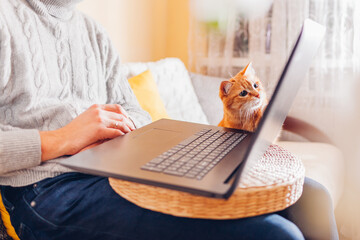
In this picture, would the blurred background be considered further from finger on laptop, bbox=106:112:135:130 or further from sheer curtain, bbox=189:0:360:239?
finger on laptop, bbox=106:112:135:130

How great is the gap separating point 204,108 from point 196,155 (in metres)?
1.32

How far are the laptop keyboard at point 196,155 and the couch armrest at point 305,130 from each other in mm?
1123

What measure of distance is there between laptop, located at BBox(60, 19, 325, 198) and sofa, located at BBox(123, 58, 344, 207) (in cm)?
90

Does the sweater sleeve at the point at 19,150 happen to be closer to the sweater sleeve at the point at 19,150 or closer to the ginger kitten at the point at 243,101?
the sweater sleeve at the point at 19,150

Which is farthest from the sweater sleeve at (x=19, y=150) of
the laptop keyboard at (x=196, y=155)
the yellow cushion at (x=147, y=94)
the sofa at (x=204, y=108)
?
the sofa at (x=204, y=108)

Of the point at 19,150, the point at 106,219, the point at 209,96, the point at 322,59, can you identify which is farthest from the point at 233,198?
the point at 322,59

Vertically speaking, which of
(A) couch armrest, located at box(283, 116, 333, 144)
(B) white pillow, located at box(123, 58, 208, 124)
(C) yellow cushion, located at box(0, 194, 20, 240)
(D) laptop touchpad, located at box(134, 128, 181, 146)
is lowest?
(A) couch armrest, located at box(283, 116, 333, 144)

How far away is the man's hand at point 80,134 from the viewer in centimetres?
77

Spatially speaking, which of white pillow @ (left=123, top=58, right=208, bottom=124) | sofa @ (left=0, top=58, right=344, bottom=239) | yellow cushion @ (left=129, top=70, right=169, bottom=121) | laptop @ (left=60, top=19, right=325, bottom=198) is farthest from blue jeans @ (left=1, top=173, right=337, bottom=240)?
white pillow @ (left=123, top=58, right=208, bottom=124)

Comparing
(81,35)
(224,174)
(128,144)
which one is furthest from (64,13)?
(224,174)

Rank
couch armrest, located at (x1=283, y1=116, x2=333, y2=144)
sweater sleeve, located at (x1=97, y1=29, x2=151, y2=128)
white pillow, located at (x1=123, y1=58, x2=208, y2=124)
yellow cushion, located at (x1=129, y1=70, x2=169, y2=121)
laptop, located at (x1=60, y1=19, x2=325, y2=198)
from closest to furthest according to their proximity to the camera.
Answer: laptop, located at (x1=60, y1=19, x2=325, y2=198)
sweater sleeve, located at (x1=97, y1=29, x2=151, y2=128)
yellow cushion, located at (x1=129, y1=70, x2=169, y2=121)
white pillow, located at (x1=123, y1=58, x2=208, y2=124)
couch armrest, located at (x1=283, y1=116, x2=333, y2=144)

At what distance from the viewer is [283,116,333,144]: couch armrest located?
→ 1.88 meters

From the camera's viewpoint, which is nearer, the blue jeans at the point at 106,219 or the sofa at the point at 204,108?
the blue jeans at the point at 106,219

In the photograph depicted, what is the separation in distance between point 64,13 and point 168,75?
892 mm
